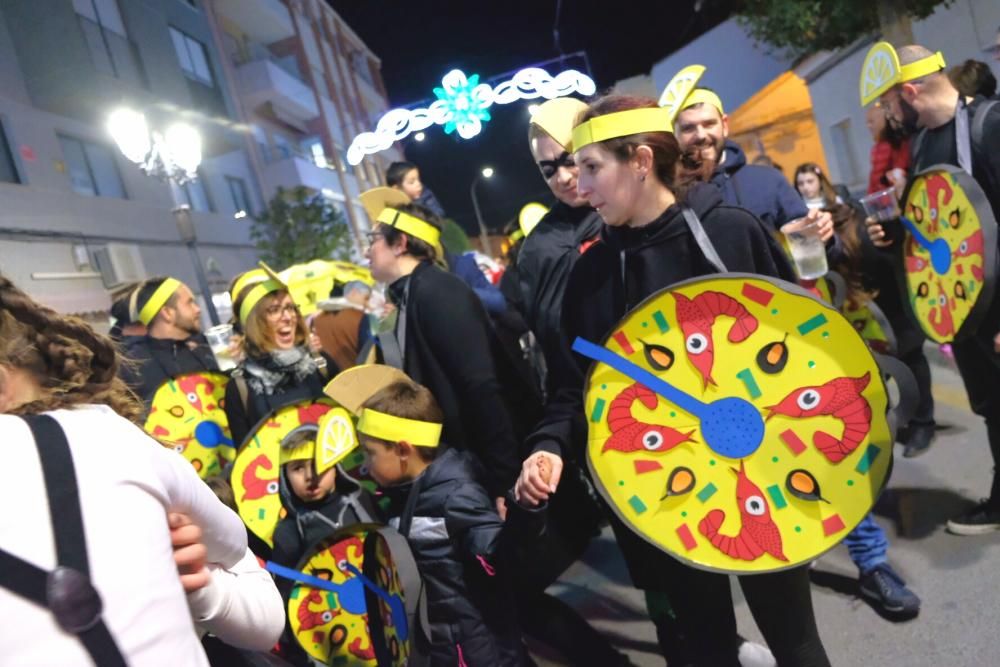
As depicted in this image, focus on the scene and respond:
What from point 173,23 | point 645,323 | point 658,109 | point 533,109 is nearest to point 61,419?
point 645,323

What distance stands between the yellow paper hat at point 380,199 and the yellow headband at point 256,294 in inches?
24.9

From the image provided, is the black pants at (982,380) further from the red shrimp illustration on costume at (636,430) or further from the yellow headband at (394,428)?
the yellow headband at (394,428)

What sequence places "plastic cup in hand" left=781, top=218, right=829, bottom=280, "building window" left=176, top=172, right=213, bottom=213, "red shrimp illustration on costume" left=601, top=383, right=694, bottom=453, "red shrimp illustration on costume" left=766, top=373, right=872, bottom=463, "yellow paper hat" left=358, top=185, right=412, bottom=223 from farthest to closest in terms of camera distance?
"building window" left=176, top=172, right=213, bottom=213
"yellow paper hat" left=358, top=185, right=412, bottom=223
"plastic cup in hand" left=781, top=218, right=829, bottom=280
"red shrimp illustration on costume" left=601, top=383, right=694, bottom=453
"red shrimp illustration on costume" left=766, top=373, right=872, bottom=463

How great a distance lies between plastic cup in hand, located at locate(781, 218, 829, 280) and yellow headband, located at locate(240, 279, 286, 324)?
243cm

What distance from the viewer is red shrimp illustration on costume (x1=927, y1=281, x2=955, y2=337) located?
2832mm

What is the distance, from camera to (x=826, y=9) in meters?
11.6

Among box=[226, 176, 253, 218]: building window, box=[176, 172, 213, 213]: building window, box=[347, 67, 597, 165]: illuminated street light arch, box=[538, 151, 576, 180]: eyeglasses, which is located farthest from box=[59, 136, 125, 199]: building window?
box=[538, 151, 576, 180]: eyeglasses

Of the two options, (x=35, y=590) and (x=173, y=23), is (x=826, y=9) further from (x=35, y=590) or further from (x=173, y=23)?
(x=35, y=590)

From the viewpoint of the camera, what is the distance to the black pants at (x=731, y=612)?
1900mm

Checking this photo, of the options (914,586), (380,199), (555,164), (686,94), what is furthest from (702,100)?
(914,586)

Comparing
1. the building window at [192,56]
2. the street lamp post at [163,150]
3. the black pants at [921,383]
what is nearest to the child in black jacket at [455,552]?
the black pants at [921,383]

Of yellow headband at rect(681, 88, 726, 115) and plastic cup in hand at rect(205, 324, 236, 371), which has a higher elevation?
yellow headband at rect(681, 88, 726, 115)

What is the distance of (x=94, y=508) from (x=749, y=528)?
1.34m

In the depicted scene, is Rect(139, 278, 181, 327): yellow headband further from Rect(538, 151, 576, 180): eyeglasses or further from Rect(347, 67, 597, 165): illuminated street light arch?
Rect(538, 151, 576, 180): eyeglasses
